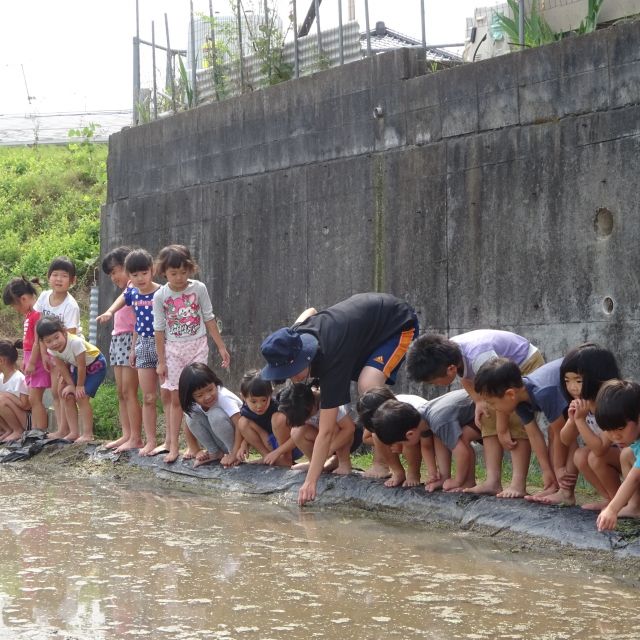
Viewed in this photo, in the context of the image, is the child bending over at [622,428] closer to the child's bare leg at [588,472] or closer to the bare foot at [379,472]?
the child's bare leg at [588,472]

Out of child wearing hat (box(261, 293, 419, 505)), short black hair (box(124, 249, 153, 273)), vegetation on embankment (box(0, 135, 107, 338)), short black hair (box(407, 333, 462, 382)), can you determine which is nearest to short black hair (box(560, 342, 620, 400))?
short black hair (box(407, 333, 462, 382))

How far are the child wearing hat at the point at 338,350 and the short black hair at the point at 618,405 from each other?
5.51 feet

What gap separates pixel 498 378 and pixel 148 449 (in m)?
3.44

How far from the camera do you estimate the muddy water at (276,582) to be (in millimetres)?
3693

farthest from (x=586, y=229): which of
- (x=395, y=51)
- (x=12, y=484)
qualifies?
(x=12, y=484)

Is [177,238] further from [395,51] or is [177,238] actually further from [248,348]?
[395,51]

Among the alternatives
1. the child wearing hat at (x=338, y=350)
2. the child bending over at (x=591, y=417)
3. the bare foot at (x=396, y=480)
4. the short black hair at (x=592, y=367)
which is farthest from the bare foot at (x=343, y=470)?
the short black hair at (x=592, y=367)

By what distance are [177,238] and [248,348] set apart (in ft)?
5.25

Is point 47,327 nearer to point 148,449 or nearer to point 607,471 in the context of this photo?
point 148,449

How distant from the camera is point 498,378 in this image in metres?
5.39

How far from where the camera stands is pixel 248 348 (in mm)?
9430

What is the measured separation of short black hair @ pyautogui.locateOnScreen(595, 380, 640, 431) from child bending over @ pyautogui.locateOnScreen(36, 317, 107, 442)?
489cm

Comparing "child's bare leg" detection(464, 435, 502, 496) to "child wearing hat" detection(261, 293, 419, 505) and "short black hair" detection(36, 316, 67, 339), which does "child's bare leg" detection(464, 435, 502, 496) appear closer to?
"child wearing hat" detection(261, 293, 419, 505)

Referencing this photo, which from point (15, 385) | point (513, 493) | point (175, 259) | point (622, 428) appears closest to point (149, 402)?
point (175, 259)
